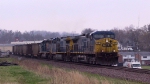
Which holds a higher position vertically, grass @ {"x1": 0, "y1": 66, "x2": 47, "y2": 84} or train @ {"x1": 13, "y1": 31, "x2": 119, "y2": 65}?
train @ {"x1": 13, "y1": 31, "x2": 119, "y2": 65}

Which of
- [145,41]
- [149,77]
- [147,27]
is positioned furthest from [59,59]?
[147,27]

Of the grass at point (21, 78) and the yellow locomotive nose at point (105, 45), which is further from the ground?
the yellow locomotive nose at point (105, 45)

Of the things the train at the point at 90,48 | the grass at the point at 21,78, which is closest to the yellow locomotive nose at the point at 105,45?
the train at the point at 90,48

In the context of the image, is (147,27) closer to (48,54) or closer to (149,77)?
(48,54)

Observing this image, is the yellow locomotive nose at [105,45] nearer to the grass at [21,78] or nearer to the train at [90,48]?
the train at [90,48]

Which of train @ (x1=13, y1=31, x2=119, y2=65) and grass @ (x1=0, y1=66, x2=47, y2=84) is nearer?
grass @ (x1=0, y1=66, x2=47, y2=84)

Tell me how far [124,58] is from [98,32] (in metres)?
65.0

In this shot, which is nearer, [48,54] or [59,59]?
[59,59]

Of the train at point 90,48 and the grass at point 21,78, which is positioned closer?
the grass at point 21,78

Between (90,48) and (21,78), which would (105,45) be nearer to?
(90,48)

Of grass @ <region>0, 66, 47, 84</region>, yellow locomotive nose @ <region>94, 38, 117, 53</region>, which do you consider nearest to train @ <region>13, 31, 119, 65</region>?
yellow locomotive nose @ <region>94, 38, 117, 53</region>

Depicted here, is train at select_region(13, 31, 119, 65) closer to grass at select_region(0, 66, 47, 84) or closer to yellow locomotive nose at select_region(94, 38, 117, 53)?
yellow locomotive nose at select_region(94, 38, 117, 53)

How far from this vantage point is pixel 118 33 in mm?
127500

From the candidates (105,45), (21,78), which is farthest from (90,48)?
(21,78)
